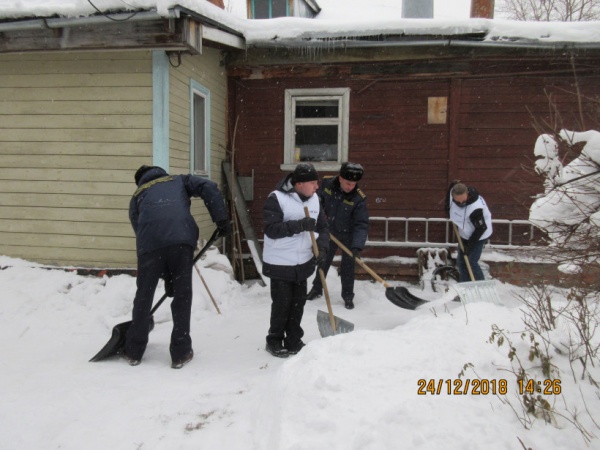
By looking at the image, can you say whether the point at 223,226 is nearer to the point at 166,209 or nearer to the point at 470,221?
the point at 166,209

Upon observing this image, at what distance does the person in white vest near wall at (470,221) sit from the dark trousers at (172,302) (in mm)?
3572

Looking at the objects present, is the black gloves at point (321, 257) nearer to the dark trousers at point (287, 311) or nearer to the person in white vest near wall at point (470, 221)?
the dark trousers at point (287, 311)

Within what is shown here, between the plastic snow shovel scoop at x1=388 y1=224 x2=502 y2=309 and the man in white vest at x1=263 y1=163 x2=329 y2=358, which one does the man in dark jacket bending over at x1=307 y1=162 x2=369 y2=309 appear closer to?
the plastic snow shovel scoop at x1=388 y1=224 x2=502 y2=309

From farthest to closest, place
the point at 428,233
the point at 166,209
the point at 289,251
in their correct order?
the point at 428,233, the point at 289,251, the point at 166,209

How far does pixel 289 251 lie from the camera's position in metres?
3.95

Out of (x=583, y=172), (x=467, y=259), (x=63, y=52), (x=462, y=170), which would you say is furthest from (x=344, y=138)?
(x=583, y=172)

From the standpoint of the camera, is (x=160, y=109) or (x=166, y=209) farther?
(x=160, y=109)

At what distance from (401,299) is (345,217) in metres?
1.31

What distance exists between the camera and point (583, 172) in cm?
267

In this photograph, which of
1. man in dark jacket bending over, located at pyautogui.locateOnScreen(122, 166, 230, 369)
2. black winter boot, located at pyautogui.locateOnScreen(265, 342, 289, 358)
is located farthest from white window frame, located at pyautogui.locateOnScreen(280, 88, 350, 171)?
black winter boot, located at pyautogui.locateOnScreen(265, 342, 289, 358)

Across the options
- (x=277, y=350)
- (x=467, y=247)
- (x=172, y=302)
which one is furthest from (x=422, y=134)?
(x=172, y=302)

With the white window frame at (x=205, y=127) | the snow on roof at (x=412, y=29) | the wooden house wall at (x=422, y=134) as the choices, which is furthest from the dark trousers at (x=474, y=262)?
the white window frame at (x=205, y=127)

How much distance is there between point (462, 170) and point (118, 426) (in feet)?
21.4
